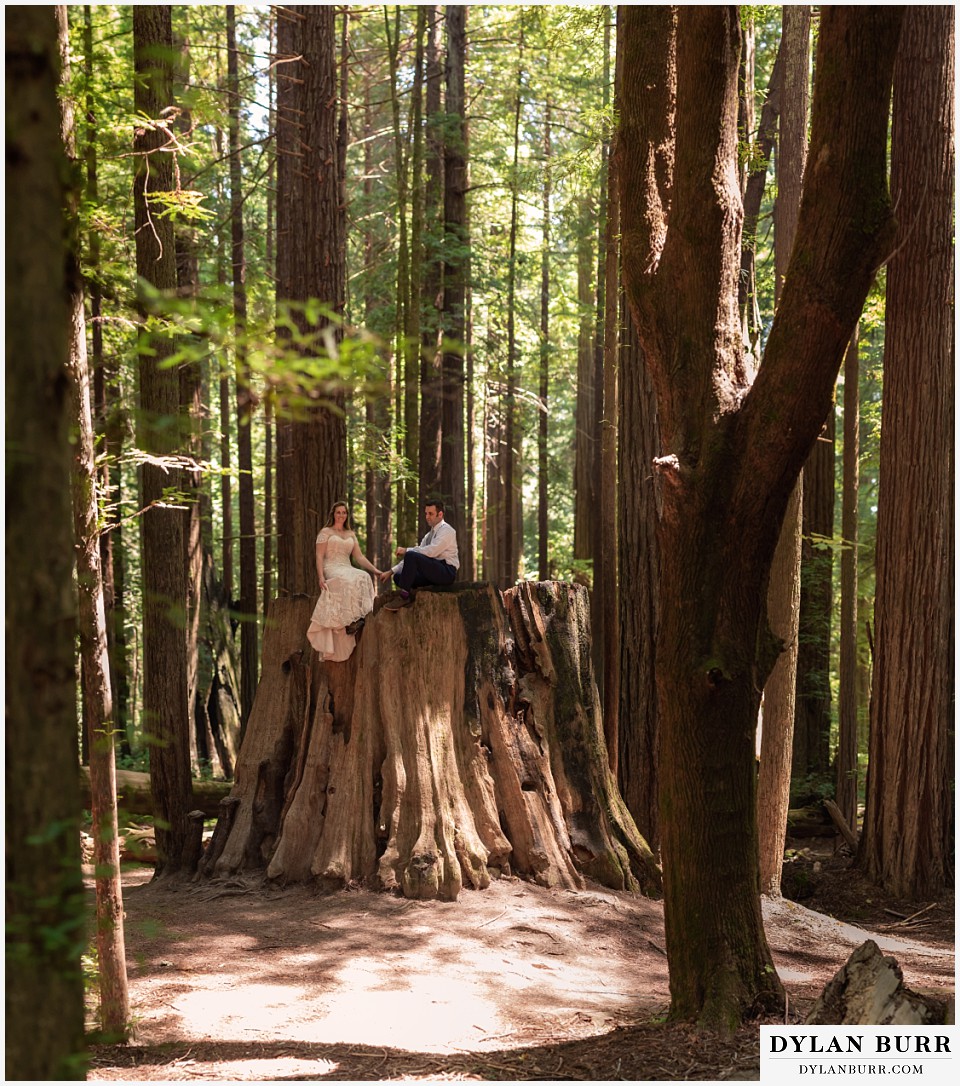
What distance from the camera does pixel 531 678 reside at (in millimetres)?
9422

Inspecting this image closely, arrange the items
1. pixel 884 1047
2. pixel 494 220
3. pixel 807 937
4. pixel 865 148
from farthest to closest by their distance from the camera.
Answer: pixel 494 220 < pixel 807 937 < pixel 865 148 < pixel 884 1047

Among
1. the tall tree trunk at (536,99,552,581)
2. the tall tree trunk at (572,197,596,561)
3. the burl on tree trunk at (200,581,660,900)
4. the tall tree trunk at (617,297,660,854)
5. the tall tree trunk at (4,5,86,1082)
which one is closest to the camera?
the tall tree trunk at (4,5,86,1082)

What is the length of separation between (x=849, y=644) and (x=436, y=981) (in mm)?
8931

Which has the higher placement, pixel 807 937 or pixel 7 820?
pixel 7 820

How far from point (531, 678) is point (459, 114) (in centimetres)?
1285

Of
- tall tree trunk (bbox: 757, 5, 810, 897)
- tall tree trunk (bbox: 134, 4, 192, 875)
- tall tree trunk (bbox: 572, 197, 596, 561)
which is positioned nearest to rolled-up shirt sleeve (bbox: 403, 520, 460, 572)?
tall tree trunk (bbox: 134, 4, 192, 875)

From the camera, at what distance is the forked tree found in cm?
479

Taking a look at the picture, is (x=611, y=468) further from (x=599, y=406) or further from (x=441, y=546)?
(x=599, y=406)

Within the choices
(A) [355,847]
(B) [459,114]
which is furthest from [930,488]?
(B) [459,114]

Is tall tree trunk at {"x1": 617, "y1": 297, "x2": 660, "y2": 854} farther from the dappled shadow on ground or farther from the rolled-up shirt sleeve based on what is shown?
the dappled shadow on ground

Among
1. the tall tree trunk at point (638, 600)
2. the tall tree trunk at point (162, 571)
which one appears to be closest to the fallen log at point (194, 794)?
the tall tree trunk at point (162, 571)

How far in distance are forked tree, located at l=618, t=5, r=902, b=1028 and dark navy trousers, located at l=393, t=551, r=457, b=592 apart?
4201 mm

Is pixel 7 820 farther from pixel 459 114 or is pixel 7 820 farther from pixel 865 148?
pixel 459 114

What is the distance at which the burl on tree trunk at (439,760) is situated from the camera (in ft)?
28.3
